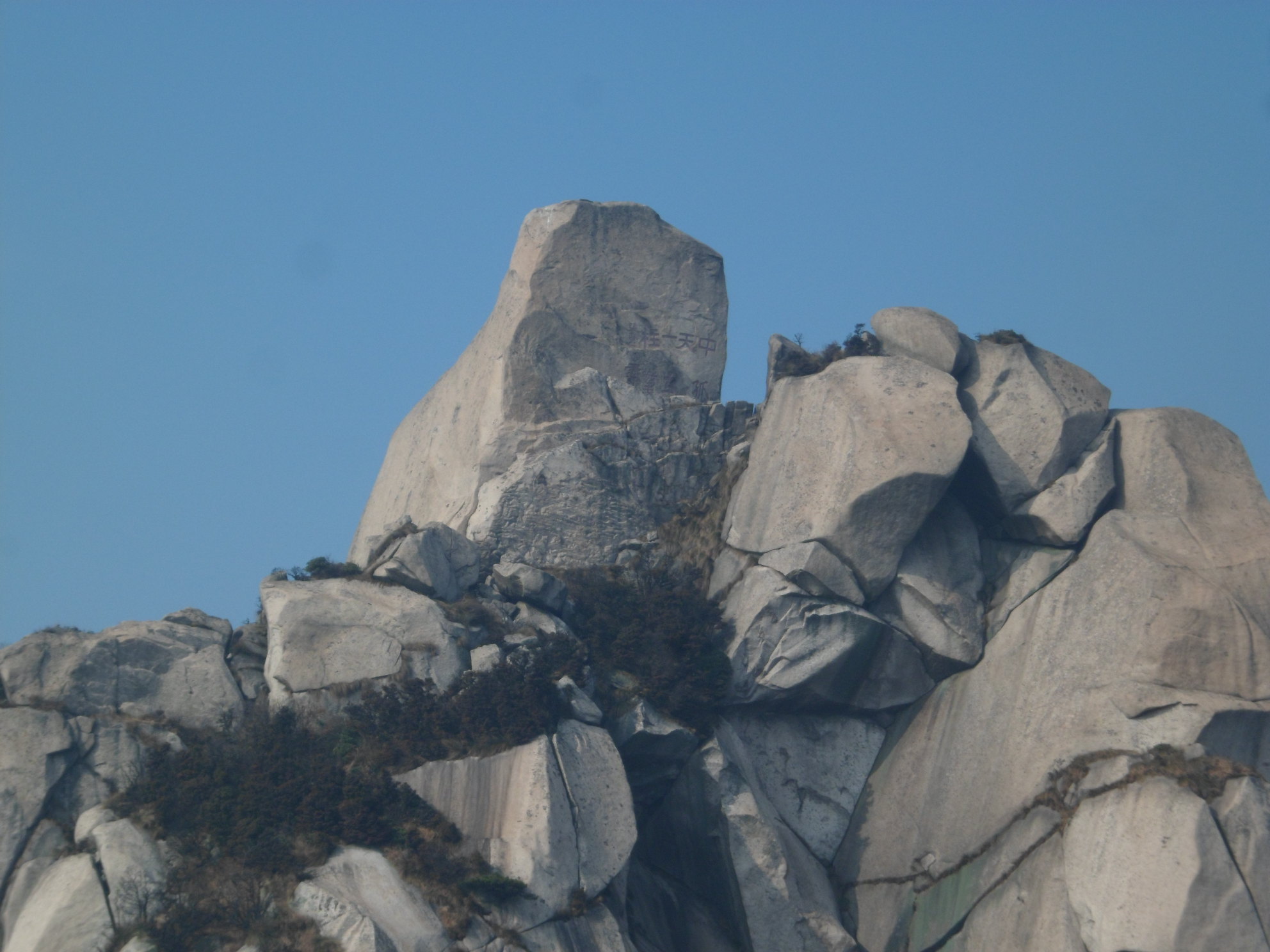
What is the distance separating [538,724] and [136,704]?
7.33 meters

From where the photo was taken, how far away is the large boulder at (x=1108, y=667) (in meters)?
27.1

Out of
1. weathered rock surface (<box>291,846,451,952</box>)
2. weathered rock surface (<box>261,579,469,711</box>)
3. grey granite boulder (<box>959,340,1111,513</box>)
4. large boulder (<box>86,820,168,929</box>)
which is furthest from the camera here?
grey granite boulder (<box>959,340,1111,513</box>)

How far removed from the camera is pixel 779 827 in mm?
28703

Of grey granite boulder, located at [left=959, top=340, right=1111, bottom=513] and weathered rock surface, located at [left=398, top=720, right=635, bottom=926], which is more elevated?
grey granite boulder, located at [left=959, top=340, right=1111, bottom=513]

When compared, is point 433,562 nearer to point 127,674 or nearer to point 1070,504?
point 127,674

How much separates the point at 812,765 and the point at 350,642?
9509 mm

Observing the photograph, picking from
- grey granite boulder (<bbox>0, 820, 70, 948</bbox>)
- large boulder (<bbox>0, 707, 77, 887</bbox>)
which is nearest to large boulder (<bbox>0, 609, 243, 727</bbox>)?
large boulder (<bbox>0, 707, 77, 887</bbox>)

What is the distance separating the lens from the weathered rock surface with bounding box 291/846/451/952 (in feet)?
73.4

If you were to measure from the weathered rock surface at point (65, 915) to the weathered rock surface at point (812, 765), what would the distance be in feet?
40.3

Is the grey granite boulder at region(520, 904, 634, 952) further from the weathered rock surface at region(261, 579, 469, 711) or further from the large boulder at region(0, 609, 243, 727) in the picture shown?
the large boulder at region(0, 609, 243, 727)

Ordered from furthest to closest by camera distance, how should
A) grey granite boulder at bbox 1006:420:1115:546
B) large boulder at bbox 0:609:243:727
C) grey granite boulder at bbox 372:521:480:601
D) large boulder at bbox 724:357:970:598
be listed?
grey granite boulder at bbox 1006:420:1115:546, large boulder at bbox 724:357:970:598, grey granite boulder at bbox 372:521:480:601, large boulder at bbox 0:609:243:727

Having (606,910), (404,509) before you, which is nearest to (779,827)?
(606,910)

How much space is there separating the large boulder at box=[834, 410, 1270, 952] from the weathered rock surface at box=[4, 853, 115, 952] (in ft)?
45.2

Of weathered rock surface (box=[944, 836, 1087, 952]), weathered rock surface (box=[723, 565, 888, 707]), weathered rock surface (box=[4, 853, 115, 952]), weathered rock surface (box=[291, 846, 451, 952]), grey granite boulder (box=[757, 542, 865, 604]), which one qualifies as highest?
grey granite boulder (box=[757, 542, 865, 604])
